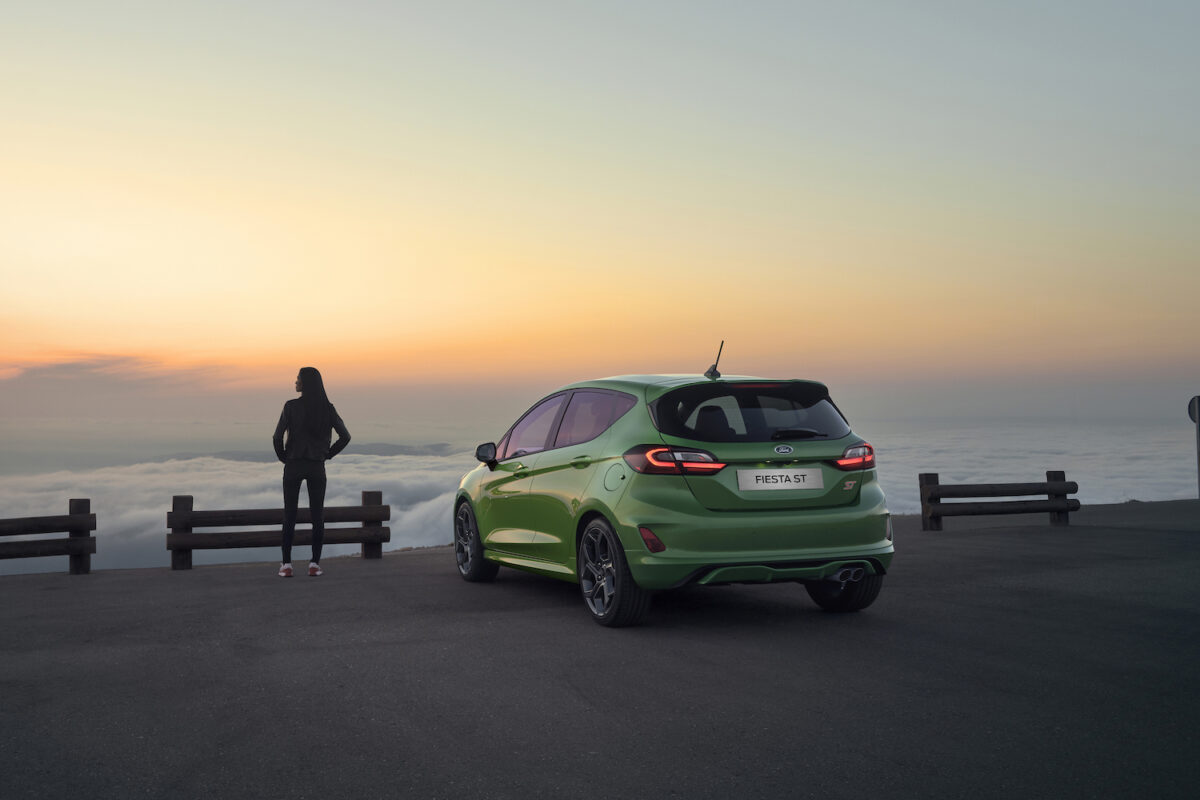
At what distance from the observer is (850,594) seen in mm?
8086

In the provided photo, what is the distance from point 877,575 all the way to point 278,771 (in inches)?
198

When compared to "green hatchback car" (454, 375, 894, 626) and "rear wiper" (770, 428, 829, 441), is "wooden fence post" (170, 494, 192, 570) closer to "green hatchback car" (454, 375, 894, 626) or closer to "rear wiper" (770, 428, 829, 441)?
"green hatchback car" (454, 375, 894, 626)

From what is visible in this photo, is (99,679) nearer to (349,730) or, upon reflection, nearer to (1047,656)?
(349,730)

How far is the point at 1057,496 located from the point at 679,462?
491 inches

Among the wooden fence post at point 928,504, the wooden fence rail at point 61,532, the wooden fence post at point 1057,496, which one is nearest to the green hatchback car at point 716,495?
the wooden fence rail at point 61,532

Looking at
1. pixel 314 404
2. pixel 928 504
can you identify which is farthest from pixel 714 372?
pixel 928 504

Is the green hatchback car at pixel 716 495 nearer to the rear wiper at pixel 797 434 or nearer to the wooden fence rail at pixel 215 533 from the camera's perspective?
the rear wiper at pixel 797 434

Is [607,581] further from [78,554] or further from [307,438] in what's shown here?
[78,554]

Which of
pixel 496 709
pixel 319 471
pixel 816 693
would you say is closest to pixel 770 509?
pixel 816 693

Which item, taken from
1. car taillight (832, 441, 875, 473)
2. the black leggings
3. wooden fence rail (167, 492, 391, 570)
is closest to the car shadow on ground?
car taillight (832, 441, 875, 473)

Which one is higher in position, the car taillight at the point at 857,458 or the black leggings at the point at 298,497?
the car taillight at the point at 857,458

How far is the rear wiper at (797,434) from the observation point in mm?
7418

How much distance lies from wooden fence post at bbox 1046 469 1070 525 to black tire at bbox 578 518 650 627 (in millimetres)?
12067

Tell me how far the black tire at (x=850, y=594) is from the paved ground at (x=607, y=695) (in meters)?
0.17
